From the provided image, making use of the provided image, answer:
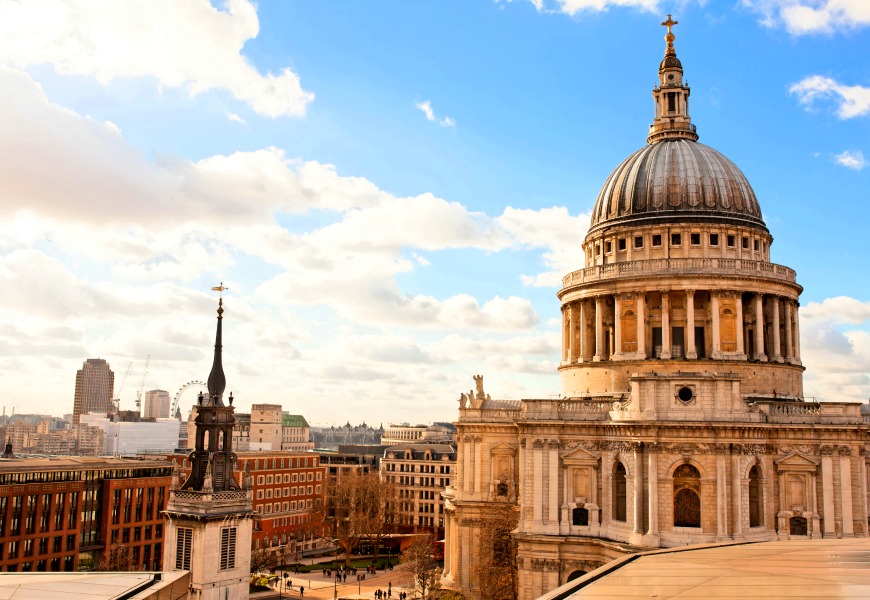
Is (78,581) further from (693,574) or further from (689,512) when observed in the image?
(689,512)

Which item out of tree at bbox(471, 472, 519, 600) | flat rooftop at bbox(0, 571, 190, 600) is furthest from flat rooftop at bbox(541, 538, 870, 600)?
tree at bbox(471, 472, 519, 600)

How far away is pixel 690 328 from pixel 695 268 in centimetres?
495

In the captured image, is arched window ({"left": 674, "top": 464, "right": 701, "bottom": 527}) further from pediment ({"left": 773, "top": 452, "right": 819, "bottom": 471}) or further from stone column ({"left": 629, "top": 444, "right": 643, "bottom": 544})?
pediment ({"left": 773, "top": 452, "right": 819, "bottom": 471})

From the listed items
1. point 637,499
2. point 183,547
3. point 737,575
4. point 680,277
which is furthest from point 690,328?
point 737,575

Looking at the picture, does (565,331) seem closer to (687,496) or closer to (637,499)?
(637,499)

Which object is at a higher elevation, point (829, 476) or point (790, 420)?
point (790, 420)

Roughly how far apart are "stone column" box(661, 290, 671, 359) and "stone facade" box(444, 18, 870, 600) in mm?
111

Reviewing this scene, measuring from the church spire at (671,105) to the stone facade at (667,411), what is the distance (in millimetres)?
142

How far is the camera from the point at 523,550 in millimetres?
60031

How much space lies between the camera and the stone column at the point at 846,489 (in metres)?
55.3

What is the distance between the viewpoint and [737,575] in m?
26.5

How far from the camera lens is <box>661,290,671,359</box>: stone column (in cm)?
6806

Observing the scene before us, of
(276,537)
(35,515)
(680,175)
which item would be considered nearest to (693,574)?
(680,175)

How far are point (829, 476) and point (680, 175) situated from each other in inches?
1147
